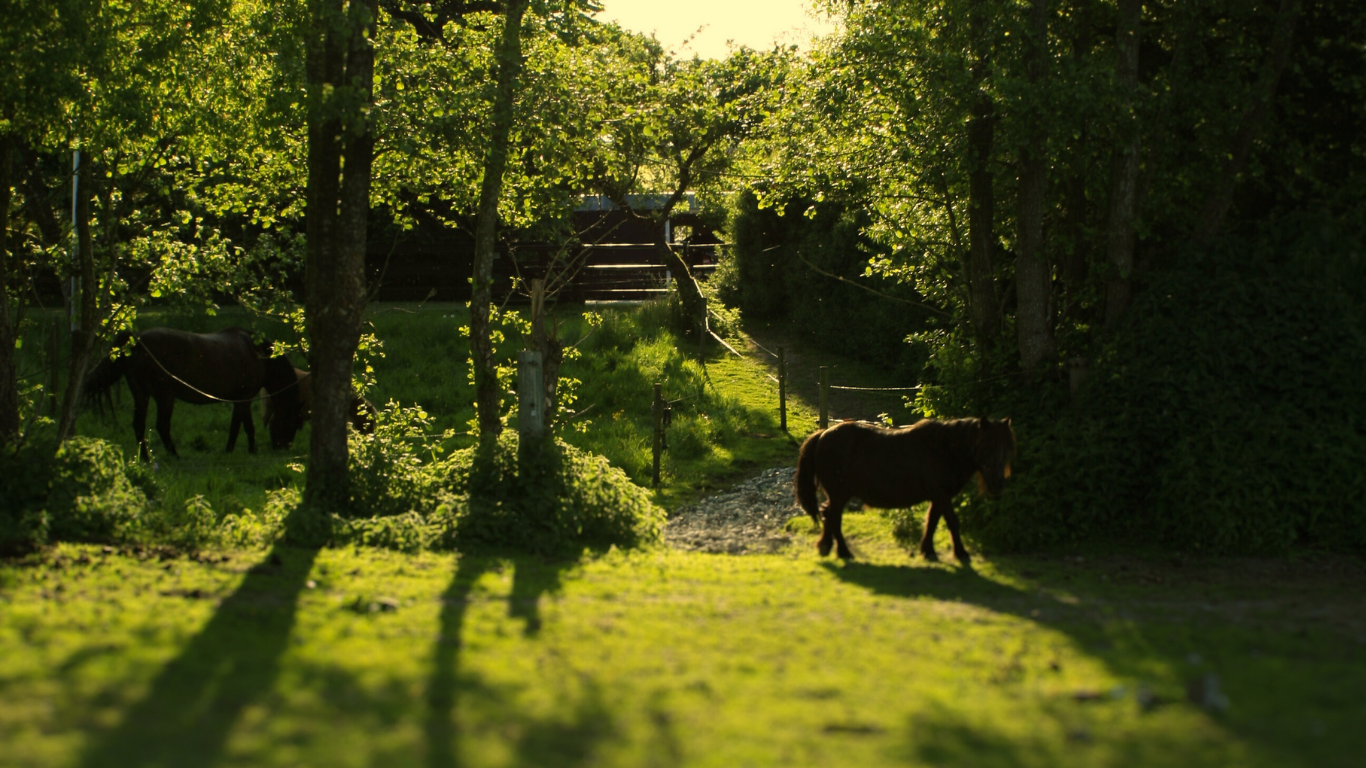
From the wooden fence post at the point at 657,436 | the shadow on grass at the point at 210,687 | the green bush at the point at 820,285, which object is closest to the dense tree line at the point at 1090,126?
the wooden fence post at the point at 657,436

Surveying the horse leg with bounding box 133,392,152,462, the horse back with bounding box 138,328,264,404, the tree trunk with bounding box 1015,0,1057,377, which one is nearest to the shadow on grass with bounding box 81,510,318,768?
the tree trunk with bounding box 1015,0,1057,377

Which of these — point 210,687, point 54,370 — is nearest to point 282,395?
point 54,370

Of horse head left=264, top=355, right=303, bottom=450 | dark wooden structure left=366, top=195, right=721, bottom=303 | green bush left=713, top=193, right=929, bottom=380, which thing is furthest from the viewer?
dark wooden structure left=366, top=195, right=721, bottom=303

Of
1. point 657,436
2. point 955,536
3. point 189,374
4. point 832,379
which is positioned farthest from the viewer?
point 832,379

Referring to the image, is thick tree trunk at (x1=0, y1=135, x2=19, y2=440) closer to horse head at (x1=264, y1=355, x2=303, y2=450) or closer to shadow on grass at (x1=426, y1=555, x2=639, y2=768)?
shadow on grass at (x1=426, y1=555, x2=639, y2=768)

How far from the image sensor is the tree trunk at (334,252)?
9844 millimetres

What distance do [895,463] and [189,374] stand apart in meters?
11.2

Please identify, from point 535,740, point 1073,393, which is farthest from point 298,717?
point 1073,393

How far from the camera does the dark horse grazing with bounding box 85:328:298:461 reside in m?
15.3

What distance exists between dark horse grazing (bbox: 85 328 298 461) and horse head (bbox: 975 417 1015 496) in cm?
1043

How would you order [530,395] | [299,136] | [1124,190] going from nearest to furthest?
[530,395], [1124,190], [299,136]

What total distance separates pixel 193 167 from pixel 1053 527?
36.0ft

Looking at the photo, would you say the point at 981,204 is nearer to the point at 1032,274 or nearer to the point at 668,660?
the point at 1032,274

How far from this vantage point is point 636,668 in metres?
5.33
